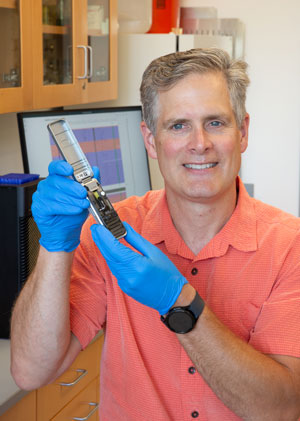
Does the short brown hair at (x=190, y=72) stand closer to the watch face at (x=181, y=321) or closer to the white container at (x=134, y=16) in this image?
the watch face at (x=181, y=321)

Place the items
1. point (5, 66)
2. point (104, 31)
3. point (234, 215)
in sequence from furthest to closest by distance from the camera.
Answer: point (104, 31)
point (5, 66)
point (234, 215)

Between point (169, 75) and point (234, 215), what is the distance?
33 centimetres

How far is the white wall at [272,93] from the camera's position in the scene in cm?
360

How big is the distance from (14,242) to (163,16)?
6.31ft

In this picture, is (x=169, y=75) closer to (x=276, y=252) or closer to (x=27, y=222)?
(x=276, y=252)

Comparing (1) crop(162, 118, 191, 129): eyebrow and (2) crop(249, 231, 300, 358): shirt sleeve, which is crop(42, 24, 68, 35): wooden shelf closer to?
(1) crop(162, 118, 191, 129): eyebrow

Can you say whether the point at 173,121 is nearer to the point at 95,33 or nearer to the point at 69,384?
the point at 69,384

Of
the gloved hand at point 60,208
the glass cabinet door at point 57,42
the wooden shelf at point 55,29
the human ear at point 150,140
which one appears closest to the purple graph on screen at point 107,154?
the glass cabinet door at point 57,42

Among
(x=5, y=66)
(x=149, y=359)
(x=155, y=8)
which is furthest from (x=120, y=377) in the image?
(x=155, y=8)

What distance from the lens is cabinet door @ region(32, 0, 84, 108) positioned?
1.98 m

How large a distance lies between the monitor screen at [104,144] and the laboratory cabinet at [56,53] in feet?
0.28

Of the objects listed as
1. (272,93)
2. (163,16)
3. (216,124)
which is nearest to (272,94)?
(272,93)

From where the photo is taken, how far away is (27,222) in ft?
5.61

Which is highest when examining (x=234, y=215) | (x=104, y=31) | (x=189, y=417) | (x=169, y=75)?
(x=104, y=31)
